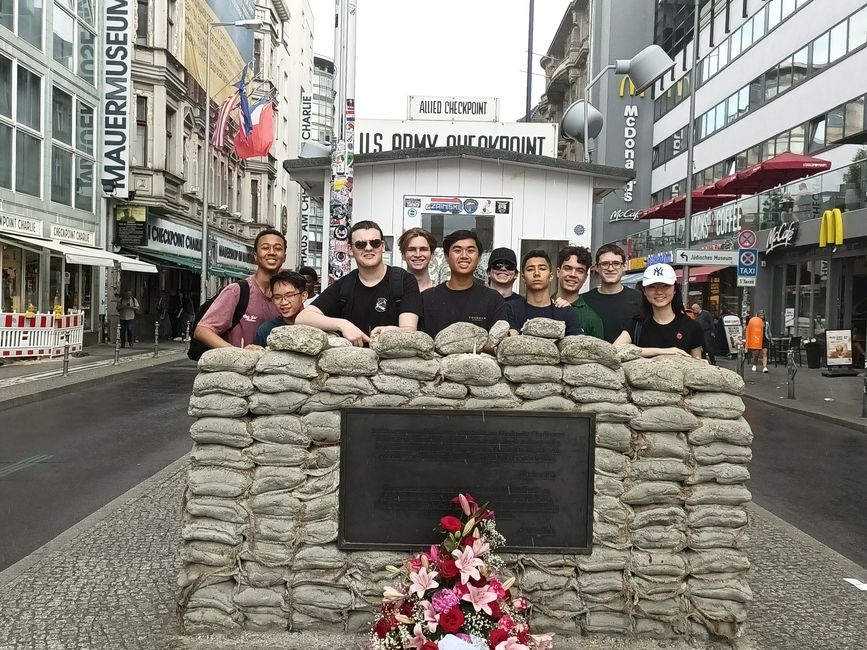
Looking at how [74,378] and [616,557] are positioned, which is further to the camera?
[74,378]

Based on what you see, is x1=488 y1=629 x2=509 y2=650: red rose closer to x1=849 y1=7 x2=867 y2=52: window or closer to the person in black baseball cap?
the person in black baseball cap

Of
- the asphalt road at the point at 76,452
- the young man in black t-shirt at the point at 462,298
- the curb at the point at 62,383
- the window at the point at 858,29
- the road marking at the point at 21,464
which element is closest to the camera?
the young man in black t-shirt at the point at 462,298

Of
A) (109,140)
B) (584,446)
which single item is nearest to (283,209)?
(109,140)

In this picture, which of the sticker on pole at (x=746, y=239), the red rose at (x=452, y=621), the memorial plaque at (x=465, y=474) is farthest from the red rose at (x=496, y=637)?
the sticker on pole at (x=746, y=239)

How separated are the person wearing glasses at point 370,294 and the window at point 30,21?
818 inches

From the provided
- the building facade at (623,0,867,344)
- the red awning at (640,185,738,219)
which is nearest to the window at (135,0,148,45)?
the building facade at (623,0,867,344)

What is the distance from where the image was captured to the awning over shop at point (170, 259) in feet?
95.7

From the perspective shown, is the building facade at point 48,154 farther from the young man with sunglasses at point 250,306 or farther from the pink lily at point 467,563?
the pink lily at point 467,563

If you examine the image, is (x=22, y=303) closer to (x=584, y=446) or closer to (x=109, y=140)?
(x=109, y=140)

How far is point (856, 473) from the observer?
30.4ft

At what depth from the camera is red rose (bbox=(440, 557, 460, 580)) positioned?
3.51 m

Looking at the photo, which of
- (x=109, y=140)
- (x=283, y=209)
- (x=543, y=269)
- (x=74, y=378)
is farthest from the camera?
(x=283, y=209)

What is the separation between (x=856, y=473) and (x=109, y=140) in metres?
24.6

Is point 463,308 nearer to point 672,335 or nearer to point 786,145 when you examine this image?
point 672,335
